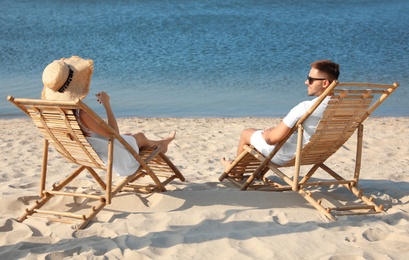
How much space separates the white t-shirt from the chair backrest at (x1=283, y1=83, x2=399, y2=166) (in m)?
0.07

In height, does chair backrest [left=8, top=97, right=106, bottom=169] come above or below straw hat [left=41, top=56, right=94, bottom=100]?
below

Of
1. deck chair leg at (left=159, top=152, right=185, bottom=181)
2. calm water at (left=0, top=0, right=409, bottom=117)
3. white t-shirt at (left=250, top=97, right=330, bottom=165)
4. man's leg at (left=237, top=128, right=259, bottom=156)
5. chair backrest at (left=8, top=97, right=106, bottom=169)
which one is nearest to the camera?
chair backrest at (left=8, top=97, right=106, bottom=169)

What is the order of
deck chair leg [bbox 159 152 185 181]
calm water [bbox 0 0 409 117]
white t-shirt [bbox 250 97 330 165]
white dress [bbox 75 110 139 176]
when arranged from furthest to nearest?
1. calm water [bbox 0 0 409 117]
2. deck chair leg [bbox 159 152 185 181]
3. white t-shirt [bbox 250 97 330 165]
4. white dress [bbox 75 110 139 176]

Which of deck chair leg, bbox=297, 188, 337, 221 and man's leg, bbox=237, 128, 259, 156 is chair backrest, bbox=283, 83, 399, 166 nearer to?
deck chair leg, bbox=297, 188, 337, 221

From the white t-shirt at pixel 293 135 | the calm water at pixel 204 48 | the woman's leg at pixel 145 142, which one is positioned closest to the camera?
the white t-shirt at pixel 293 135

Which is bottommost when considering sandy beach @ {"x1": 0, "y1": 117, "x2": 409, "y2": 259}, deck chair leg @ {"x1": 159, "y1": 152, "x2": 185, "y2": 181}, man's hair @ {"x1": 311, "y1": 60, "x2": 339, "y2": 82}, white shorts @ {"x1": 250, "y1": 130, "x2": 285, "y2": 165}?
sandy beach @ {"x1": 0, "y1": 117, "x2": 409, "y2": 259}

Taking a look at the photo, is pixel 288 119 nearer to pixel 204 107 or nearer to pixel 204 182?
pixel 204 182

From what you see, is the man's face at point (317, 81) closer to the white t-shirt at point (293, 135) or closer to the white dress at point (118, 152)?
the white t-shirt at point (293, 135)

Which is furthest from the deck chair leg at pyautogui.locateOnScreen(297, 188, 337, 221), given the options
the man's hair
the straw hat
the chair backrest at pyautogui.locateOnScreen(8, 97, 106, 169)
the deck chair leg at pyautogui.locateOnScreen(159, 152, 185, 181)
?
the straw hat

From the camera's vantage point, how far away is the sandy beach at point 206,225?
11.5ft

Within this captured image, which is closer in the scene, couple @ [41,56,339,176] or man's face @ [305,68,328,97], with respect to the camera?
couple @ [41,56,339,176]

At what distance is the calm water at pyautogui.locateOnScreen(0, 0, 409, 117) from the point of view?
11.2 meters

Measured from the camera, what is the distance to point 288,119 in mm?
4352

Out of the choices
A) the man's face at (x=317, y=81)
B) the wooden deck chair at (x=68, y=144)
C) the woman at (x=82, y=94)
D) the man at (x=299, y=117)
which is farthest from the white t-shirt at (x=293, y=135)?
the woman at (x=82, y=94)
